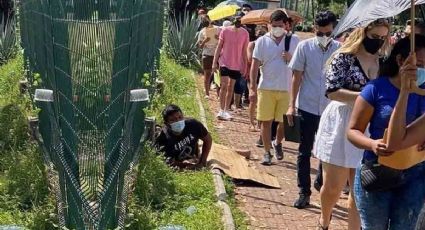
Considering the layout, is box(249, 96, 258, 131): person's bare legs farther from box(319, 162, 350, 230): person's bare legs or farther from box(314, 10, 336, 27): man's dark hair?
box(319, 162, 350, 230): person's bare legs

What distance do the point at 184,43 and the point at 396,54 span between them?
15.0 m

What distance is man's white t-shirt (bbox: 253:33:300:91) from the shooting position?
8.51 metres

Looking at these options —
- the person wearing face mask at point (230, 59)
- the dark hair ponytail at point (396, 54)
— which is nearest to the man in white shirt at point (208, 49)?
the person wearing face mask at point (230, 59)

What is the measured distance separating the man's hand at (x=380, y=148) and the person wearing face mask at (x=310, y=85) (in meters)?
2.62

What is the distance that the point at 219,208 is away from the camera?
21.3 ft

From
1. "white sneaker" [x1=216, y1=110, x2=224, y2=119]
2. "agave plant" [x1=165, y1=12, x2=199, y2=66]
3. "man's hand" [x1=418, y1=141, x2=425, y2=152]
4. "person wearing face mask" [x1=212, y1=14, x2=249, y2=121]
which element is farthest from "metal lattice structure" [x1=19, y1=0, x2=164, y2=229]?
"agave plant" [x1=165, y1=12, x2=199, y2=66]

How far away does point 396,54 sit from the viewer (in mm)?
4148

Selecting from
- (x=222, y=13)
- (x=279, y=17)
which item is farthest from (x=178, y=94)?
(x=222, y=13)

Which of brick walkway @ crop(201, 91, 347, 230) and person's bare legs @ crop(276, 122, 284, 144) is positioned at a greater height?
person's bare legs @ crop(276, 122, 284, 144)

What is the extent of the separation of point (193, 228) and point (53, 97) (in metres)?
1.46

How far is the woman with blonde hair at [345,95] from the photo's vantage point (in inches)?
206

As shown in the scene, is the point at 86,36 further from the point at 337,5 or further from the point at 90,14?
the point at 337,5

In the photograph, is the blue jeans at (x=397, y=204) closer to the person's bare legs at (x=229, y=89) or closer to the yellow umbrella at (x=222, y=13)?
the person's bare legs at (x=229, y=89)

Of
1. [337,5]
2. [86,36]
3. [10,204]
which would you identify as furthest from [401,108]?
[337,5]
